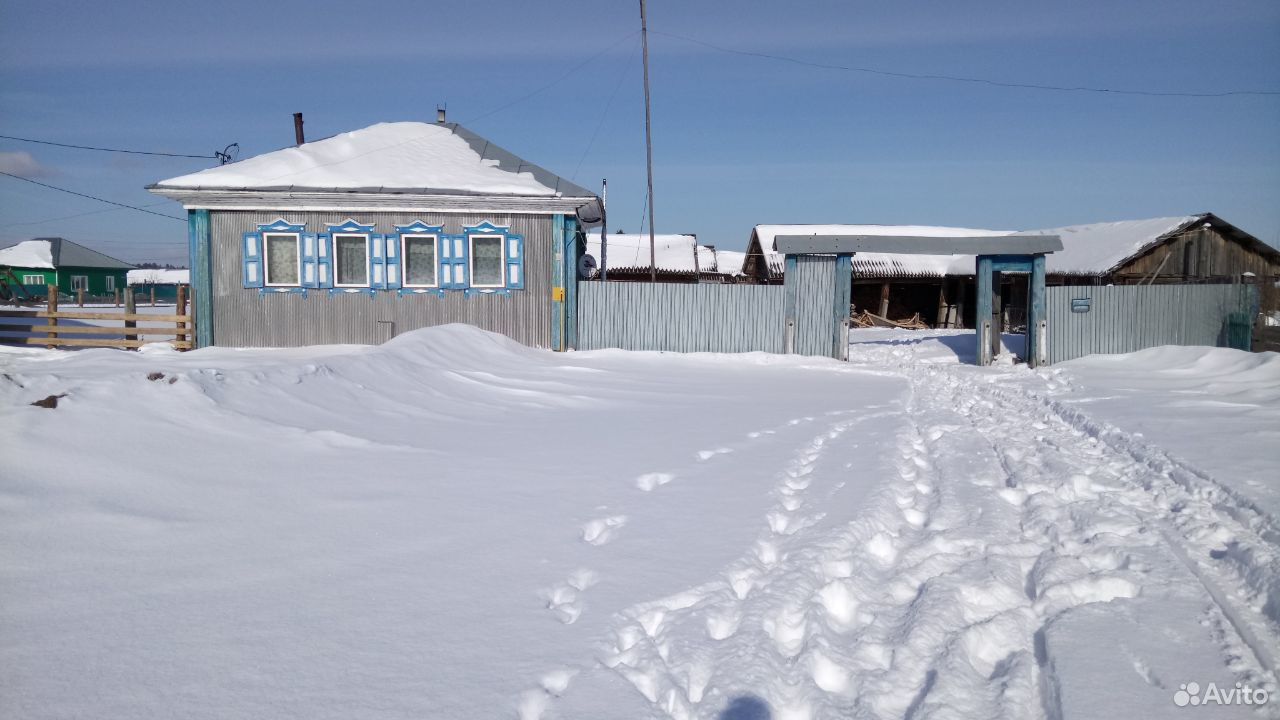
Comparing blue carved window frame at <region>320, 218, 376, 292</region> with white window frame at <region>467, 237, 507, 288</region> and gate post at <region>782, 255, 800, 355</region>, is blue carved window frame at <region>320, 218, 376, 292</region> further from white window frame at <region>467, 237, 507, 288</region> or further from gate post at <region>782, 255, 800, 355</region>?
gate post at <region>782, 255, 800, 355</region>

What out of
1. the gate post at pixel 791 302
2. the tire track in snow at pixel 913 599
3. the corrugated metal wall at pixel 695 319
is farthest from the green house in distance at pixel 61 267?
the tire track in snow at pixel 913 599

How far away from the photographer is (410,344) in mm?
11203

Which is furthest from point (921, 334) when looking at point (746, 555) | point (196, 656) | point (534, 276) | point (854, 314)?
point (196, 656)

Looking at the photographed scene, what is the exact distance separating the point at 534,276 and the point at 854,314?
20.4 m

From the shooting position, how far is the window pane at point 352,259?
15.9 metres

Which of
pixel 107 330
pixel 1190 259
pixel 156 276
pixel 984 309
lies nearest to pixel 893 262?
pixel 1190 259

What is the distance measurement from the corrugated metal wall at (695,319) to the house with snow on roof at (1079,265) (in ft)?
28.4

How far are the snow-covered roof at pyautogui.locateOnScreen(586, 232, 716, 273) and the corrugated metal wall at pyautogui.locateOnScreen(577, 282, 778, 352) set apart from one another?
16.5 m

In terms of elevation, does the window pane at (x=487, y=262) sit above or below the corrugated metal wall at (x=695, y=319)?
above

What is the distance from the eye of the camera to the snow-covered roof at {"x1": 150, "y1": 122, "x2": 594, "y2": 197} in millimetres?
15430

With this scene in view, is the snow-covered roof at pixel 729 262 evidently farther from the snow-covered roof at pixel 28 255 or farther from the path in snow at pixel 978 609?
the snow-covered roof at pixel 28 255

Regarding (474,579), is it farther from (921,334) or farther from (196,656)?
(921,334)

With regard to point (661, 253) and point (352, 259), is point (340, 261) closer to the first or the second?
point (352, 259)

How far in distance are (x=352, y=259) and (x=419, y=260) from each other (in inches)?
52.3
